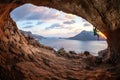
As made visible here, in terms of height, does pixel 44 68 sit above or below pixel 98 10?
below

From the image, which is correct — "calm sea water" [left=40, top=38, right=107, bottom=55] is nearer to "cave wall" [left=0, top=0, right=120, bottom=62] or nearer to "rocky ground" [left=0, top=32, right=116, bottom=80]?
"rocky ground" [left=0, top=32, right=116, bottom=80]

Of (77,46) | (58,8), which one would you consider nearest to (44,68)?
(58,8)

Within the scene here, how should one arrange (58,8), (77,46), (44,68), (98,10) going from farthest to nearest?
1. (77,46)
2. (44,68)
3. (58,8)
4. (98,10)

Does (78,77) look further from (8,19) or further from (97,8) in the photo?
(8,19)

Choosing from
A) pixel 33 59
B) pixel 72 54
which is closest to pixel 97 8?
pixel 33 59

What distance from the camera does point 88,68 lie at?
9086 mm

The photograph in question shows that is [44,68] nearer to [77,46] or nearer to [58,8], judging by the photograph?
[58,8]

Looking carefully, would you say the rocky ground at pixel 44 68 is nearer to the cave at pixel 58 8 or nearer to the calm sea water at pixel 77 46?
the cave at pixel 58 8

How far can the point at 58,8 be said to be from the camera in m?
8.36

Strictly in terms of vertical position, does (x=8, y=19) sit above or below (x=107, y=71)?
above

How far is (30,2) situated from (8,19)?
1713 millimetres

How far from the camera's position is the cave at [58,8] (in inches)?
268

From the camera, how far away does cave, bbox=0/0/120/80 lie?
6818 millimetres

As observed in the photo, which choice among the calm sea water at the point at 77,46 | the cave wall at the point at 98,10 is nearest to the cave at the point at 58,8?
the cave wall at the point at 98,10
